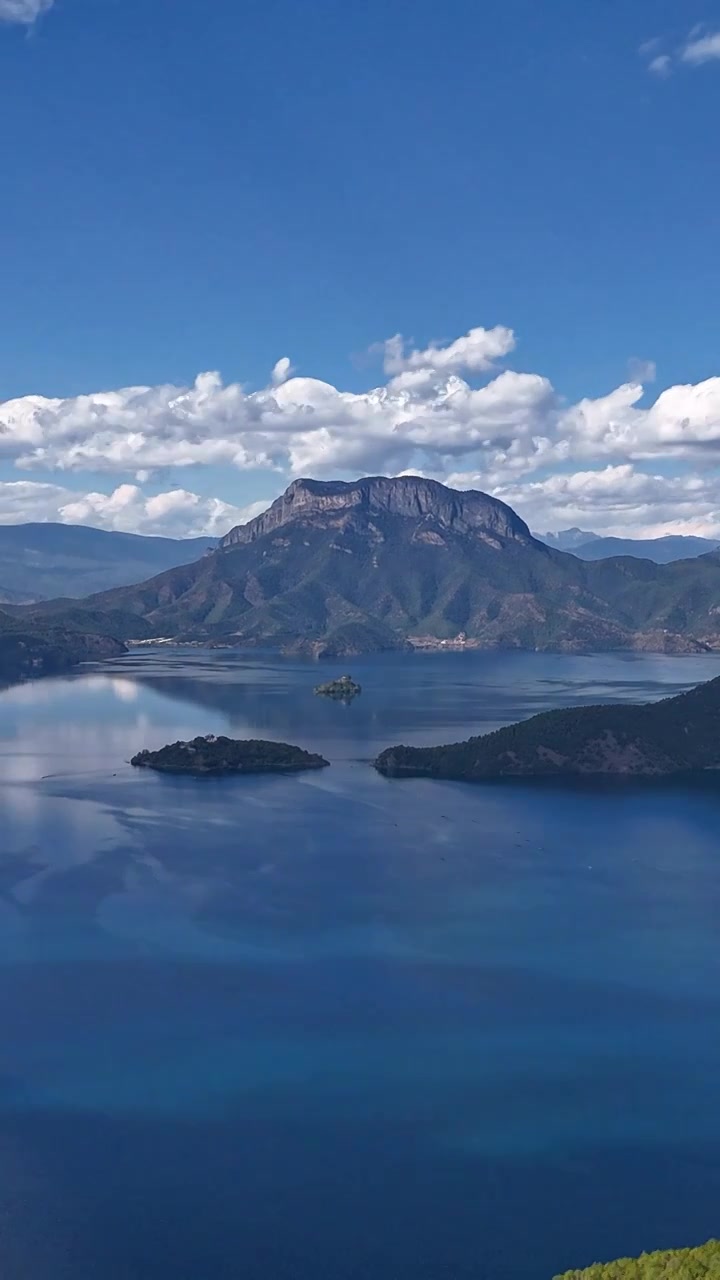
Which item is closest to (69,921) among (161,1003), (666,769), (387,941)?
(161,1003)

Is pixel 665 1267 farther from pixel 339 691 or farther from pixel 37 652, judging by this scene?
pixel 37 652

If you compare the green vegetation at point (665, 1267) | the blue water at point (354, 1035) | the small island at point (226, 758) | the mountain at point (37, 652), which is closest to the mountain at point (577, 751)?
the small island at point (226, 758)

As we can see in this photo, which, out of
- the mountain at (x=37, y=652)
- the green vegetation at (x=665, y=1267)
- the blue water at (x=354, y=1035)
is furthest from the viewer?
the mountain at (x=37, y=652)

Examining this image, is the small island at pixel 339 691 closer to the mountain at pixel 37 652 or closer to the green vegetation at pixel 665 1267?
the mountain at pixel 37 652

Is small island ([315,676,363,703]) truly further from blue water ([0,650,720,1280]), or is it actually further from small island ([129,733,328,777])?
blue water ([0,650,720,1280])

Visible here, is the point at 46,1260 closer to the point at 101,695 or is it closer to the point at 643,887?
the point at 643,887

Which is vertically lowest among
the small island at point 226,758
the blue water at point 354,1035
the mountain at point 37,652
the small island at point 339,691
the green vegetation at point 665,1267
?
the blue water at point 354,1035

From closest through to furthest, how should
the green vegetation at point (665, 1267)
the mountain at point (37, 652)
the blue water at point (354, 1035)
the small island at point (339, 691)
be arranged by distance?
the green vegetation at point (665, 1267) → the blue water at point (354, 1035) → the small island at point (339, 691) → the mountain at point (37, 652)

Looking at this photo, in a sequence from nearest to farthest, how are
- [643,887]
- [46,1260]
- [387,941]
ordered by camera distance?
[46,1260], [387,941], [643,887]
